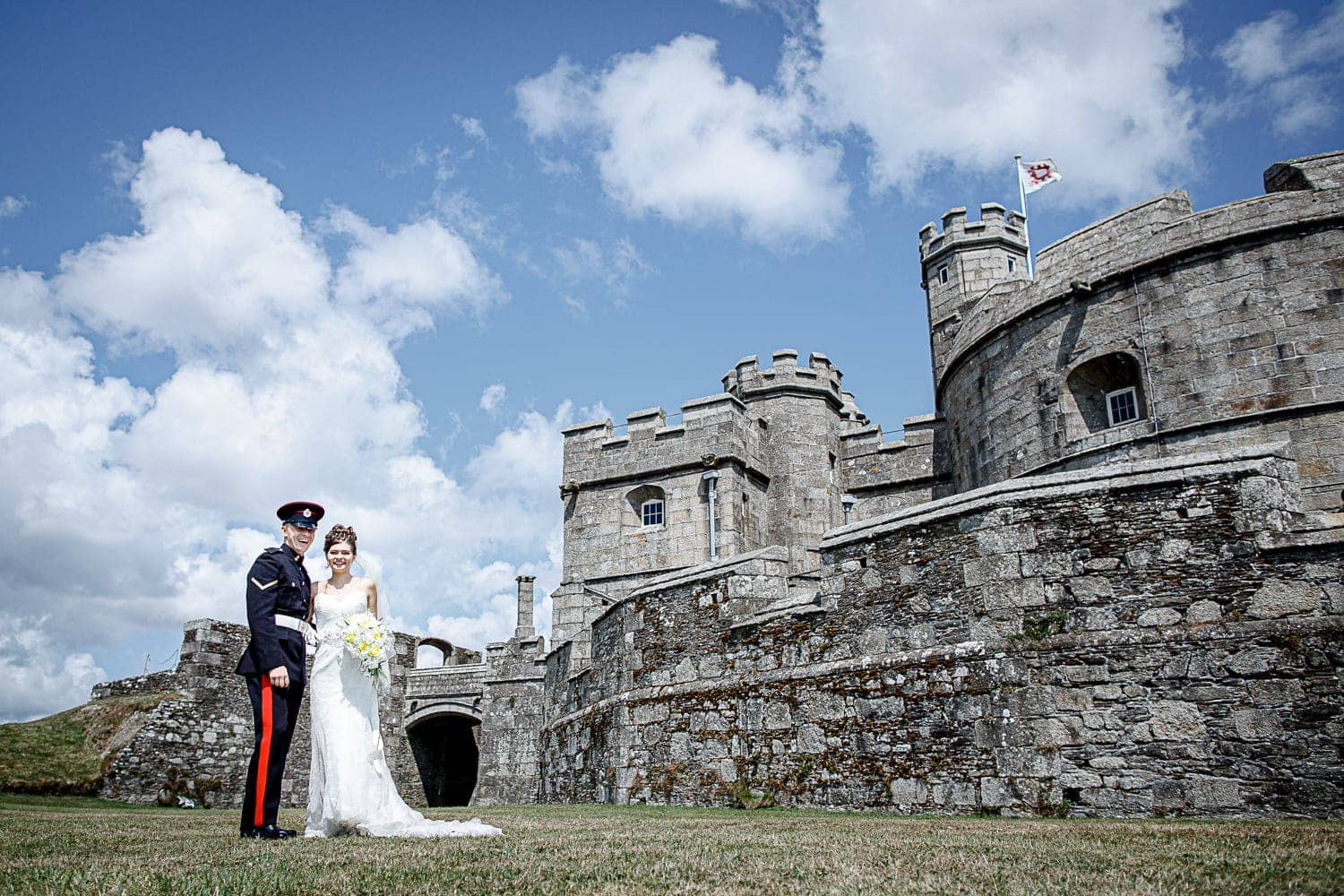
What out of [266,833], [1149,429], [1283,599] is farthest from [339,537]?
[1149,429]

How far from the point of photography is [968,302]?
2391 centimetres

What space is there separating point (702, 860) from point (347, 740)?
2900 millimetres

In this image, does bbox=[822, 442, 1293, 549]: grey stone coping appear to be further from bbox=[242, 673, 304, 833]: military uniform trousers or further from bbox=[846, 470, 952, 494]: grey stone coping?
bbox=[846, 470, 952, 494]: grey stone coping

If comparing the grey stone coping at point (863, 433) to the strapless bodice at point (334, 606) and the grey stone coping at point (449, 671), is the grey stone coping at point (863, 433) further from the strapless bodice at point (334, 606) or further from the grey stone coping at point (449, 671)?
the strapless bodice at point (334, 606)

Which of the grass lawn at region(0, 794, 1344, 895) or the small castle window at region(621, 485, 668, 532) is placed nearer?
the grass lawn at region(0, 794, 1344, 895)

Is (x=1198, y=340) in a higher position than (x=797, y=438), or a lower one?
lower

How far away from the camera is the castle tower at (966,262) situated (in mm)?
24094

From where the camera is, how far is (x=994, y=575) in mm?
9906

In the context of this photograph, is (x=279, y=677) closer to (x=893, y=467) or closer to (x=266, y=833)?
(x=266, y=833)

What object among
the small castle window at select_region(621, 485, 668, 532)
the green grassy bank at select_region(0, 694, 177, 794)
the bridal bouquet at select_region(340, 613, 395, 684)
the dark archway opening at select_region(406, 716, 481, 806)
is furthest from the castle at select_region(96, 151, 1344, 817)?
the bridal bouquet at select_region(340, 613, 395, 684)

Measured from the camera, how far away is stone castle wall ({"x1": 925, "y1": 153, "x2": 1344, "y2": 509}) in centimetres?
1361

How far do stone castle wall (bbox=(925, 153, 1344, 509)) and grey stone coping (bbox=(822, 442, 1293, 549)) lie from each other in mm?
4339

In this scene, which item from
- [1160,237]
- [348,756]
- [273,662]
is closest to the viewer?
[348,756]

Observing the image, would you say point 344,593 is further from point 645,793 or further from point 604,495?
point 604,495
